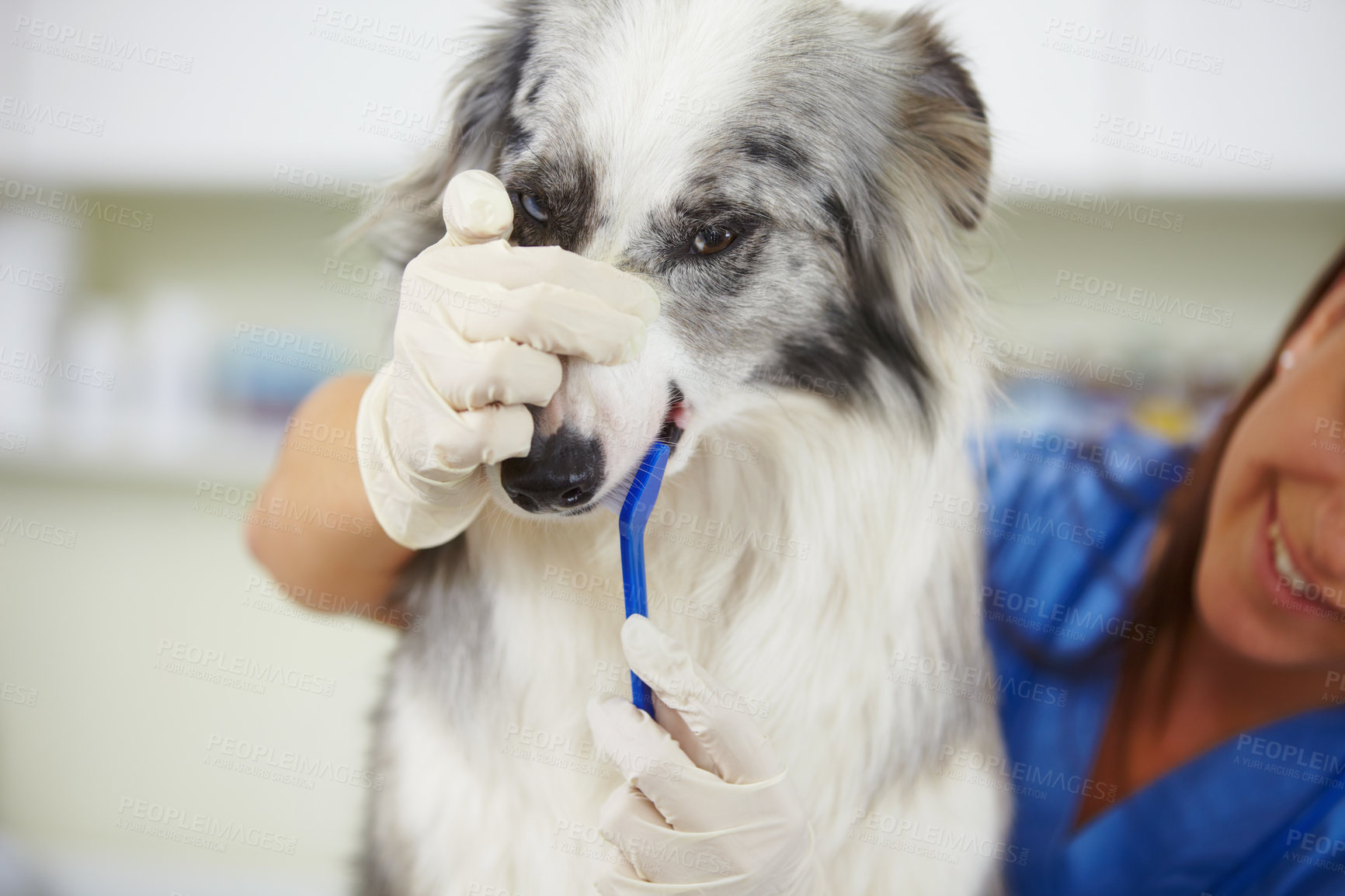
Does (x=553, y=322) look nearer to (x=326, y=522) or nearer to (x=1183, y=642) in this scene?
(x=326, y=522)

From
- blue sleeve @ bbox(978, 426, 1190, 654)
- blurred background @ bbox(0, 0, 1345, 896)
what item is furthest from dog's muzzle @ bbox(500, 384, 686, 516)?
blue sleeve @ bbox(978, 426, 1190, 654)

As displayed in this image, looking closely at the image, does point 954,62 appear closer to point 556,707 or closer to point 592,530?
point 592,530

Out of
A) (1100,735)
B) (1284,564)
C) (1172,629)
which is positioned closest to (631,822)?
(1100,735)

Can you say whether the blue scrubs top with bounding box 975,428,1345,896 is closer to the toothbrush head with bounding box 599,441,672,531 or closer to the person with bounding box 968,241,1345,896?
the person with bounding box 968,241,1345,896

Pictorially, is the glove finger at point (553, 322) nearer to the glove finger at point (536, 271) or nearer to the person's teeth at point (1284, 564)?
the glove finger at point (536, 271)

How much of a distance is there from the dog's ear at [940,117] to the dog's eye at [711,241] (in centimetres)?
24

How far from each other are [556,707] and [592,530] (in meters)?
0.19

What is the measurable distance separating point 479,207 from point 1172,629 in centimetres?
98

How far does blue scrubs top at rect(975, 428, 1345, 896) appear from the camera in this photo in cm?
97

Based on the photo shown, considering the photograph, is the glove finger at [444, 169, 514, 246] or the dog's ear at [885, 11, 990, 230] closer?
the glove finger at [444, 169, 514, 246]

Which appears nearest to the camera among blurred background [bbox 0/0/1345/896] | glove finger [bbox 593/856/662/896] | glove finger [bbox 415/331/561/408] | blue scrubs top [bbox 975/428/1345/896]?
glove finger [bbox 415/331/561/408]

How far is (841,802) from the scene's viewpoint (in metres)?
0.87

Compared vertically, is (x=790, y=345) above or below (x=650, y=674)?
above

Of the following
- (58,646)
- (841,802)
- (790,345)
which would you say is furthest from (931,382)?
(58,646)
